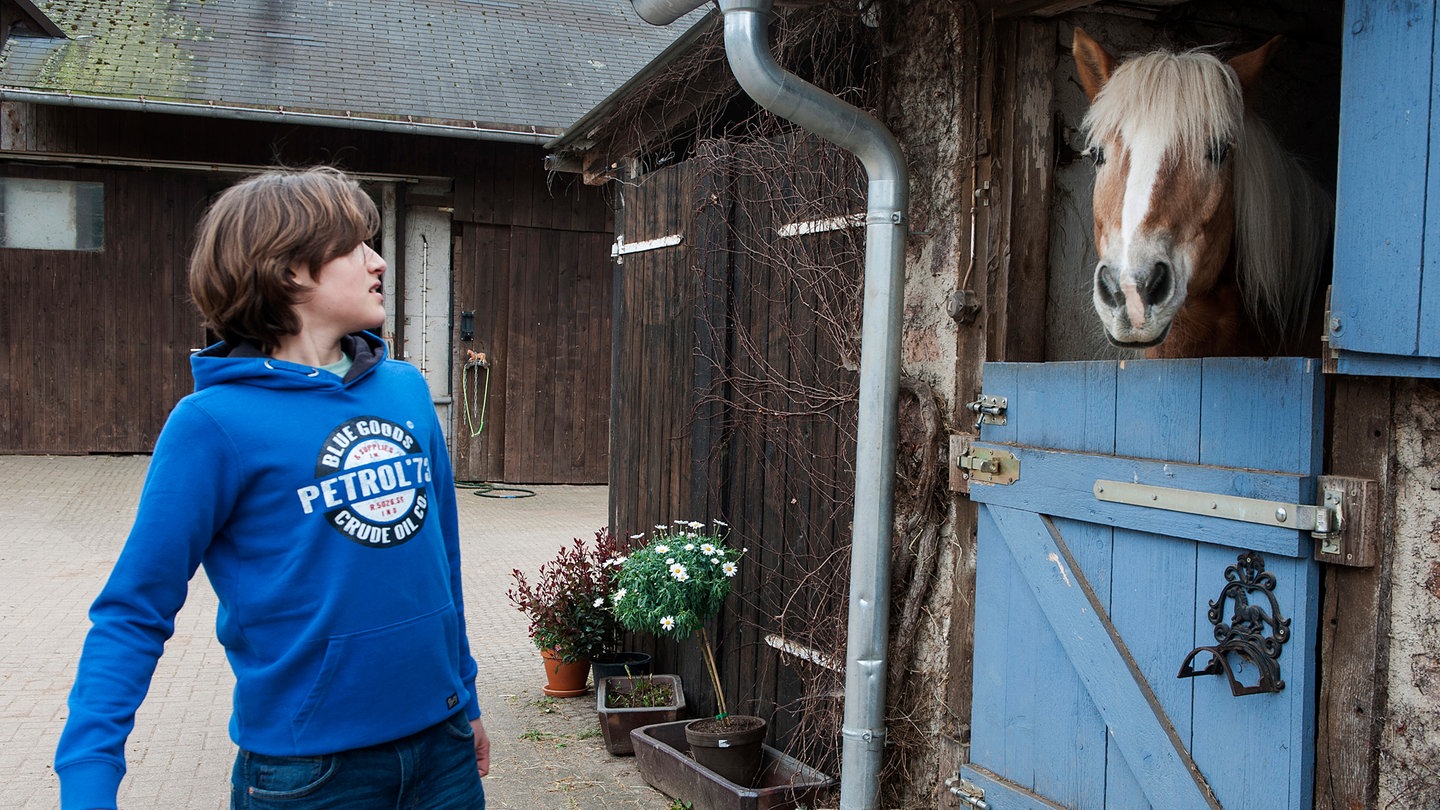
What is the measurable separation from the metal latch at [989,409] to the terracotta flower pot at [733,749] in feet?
5.45

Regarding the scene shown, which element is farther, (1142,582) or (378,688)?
(1142,582)

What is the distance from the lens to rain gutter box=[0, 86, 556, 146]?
10.4 metres

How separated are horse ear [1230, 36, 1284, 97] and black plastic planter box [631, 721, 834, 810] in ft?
8.43

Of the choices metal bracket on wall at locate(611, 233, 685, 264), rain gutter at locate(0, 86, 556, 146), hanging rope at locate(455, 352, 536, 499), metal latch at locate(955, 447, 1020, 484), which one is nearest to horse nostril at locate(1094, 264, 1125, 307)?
metal latch at locate(955, 447, 1020, 484)

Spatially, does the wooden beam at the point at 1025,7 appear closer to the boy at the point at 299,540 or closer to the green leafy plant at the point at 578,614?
the boy at the point at 299,540

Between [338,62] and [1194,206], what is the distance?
11872 millimetres

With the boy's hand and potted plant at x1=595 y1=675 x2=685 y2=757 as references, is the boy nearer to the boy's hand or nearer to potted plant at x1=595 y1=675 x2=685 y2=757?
the boy's hand

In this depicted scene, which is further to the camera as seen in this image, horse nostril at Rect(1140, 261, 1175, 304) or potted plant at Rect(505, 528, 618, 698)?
potted plant at Rect(505, 528, 618, 698)

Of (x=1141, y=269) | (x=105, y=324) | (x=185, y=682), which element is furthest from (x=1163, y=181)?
(x=105, y=324)

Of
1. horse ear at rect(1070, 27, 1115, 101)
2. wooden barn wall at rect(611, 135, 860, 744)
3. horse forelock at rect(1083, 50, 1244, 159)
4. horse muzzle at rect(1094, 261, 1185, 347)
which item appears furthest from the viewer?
wooden barn wall at rect(611, 135, 860, 744)

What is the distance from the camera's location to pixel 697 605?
→ 4465 millimetres

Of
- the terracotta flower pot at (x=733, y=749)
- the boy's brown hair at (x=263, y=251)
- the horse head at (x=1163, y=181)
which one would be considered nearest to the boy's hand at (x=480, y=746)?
the boy's brown hair at (x=263, y=251)

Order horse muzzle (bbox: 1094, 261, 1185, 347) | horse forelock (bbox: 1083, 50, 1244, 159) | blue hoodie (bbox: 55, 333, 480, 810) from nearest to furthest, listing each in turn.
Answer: blue hoodie (bbox: 55, 333, 480, 810)
horse muzzle (bbox: 1094, 261, 1185, 347)
horse forelock (bbox: 1083, 50, 1244, 159)

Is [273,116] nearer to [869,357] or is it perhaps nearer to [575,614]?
[575,614]
